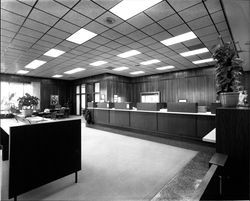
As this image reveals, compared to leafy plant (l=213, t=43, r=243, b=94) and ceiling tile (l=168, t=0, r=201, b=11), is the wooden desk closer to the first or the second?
leafy plant (l=213, t=43, r=243, b=94)

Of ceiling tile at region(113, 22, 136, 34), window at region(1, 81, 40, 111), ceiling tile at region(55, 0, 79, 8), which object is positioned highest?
ceiling tile at region(55, 0, 79, 8)

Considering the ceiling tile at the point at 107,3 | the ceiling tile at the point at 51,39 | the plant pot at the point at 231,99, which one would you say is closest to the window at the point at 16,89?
the ceiling tile at the point at 51,39

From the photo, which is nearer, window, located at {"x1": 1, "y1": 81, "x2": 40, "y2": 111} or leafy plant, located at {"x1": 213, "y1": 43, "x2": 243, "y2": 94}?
leafy plant, located at {"x1": 213, "y1": 43, "x2": 243, "y2": 94}

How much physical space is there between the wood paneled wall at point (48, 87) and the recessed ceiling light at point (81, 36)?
9.13 meters

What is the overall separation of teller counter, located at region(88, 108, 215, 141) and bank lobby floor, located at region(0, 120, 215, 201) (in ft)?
1.31

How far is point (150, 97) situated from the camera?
11.4 m

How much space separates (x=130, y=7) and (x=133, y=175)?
3540 mm

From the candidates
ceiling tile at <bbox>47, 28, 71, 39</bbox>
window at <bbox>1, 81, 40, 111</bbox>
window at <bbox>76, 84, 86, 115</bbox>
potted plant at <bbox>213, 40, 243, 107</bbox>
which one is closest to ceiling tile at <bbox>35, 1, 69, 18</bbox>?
ceiling tile at <bbox>47, 28, 71, 39</bbox>

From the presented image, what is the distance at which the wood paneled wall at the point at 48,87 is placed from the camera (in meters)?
11.2

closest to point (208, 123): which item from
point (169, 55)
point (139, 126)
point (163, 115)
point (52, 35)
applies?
point (163, 115)

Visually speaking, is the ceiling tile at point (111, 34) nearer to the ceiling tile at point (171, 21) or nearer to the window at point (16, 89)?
the ceiling tile at point (171, 21)

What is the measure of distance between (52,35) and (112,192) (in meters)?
4.64

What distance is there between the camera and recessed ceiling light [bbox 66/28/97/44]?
4359 millimetres

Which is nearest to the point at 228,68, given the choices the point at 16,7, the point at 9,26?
the point at 16,7
